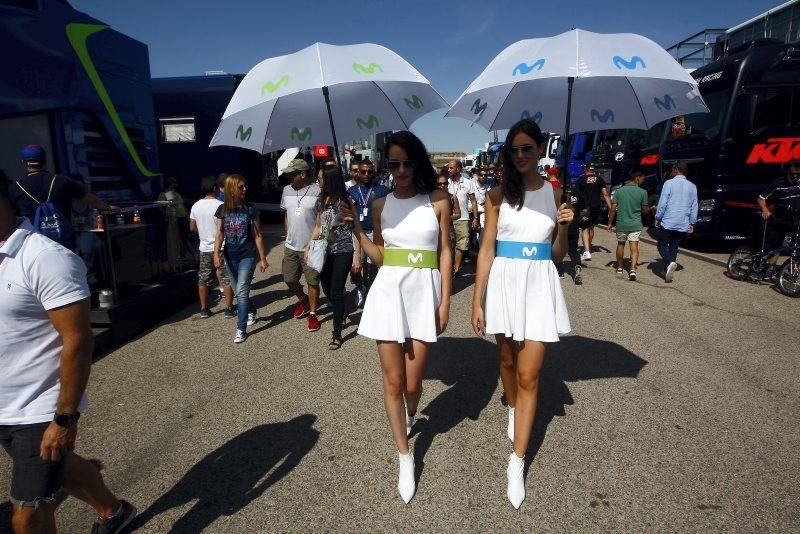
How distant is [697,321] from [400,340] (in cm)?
483

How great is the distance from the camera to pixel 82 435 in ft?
11.7

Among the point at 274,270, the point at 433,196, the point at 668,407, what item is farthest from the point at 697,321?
the point at 274,270

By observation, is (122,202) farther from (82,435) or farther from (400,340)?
(400,340)

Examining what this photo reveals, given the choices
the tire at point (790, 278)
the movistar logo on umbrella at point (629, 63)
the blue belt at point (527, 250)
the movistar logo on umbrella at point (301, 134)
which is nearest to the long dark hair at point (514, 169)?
the blue belt at point (527, 250)

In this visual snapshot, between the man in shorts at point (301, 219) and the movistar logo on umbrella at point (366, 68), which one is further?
the man in shorts at point (301, 219)

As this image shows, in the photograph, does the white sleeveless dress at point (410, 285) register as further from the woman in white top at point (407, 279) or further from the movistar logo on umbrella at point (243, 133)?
the movistar logo on umbrella at point (243, 133)

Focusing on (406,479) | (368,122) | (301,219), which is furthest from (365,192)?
(406,479)

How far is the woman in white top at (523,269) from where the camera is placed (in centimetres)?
278

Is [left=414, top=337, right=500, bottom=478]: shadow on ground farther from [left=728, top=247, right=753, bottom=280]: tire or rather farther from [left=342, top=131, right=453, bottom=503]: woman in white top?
[left=728, top=247, right=753, bottom=280]: tire

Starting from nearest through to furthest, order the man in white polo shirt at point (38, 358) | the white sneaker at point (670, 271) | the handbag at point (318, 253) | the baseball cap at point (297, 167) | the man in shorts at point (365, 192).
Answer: the man in white polo shirt at point (38, 358), the handbag at point (318, 253), the man in shorts at point (365, 192), the baseball cap at point (297, 167), the white sneaker at point (670, 271)

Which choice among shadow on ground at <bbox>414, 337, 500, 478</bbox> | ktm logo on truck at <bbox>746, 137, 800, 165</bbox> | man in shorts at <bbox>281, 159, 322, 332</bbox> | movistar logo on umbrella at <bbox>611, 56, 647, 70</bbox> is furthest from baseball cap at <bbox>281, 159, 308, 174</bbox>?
ktm logo on truck at <bbox>746, 137, 800, 165</bbox>

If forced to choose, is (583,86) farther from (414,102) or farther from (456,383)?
(456,383)

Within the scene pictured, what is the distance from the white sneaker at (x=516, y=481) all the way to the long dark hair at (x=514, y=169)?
1440 millimetres

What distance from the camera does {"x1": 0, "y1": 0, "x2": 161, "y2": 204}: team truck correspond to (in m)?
5.64
